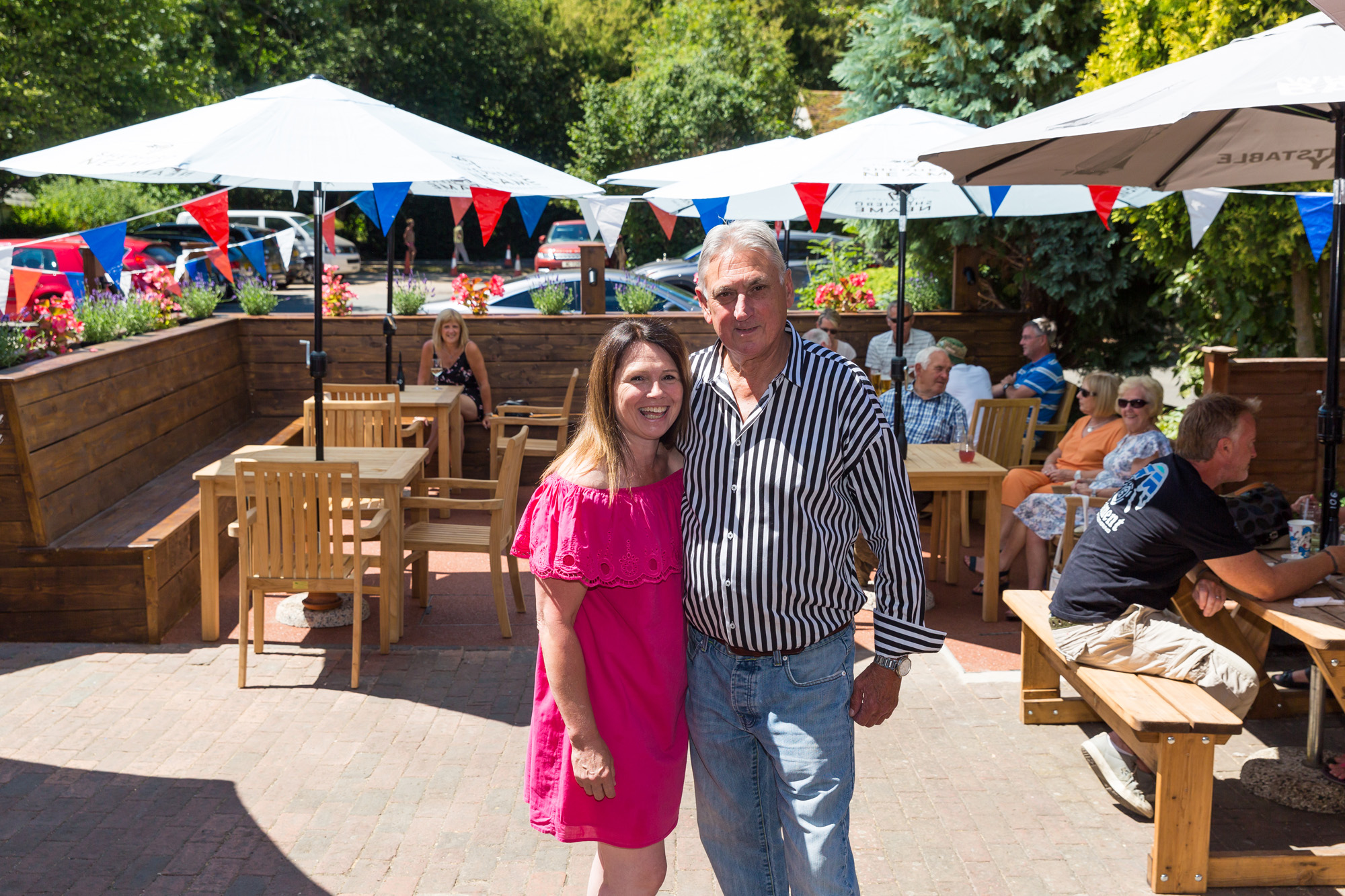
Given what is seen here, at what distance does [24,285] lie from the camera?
6359mm

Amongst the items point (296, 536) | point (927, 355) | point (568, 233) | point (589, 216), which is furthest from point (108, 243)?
point (568, 233)

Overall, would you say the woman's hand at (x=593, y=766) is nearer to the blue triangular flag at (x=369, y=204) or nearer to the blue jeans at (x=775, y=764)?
the blue jeans at (x=775, y=764)

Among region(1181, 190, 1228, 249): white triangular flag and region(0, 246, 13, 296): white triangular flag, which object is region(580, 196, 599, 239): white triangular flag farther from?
region(1181, 190, 1228, 249): white triangular flag

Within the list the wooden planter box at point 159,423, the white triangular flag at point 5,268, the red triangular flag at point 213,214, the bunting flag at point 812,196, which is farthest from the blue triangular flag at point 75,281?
the bunting flag at point 812,196

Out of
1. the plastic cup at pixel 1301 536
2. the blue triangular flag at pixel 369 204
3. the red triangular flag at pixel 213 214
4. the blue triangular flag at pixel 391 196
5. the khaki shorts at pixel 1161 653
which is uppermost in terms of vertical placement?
the blue triangular flag at pixel 369 204

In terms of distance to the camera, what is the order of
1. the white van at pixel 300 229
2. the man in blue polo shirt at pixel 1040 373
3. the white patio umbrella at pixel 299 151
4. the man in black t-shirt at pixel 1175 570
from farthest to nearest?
the white van at pixel 300 229 → the man in blue polo shirt at pixel 1040 373 → the white patio umbrella at pixel 299 151 → the man in black t-shirt at pixel 1175 570

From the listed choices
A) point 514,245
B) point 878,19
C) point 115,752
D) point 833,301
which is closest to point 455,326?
point 833,301

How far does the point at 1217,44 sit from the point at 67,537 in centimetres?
745

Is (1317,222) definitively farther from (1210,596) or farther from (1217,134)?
(1210,596)

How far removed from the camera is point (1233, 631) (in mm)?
4328

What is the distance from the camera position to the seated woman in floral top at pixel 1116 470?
556 centimetres

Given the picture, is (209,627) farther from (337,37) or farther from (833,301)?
(337,37)

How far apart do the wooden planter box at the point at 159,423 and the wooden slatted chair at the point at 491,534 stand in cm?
97

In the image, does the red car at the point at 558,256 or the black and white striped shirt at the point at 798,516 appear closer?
the black and white striped shirt at the point at 798,516
